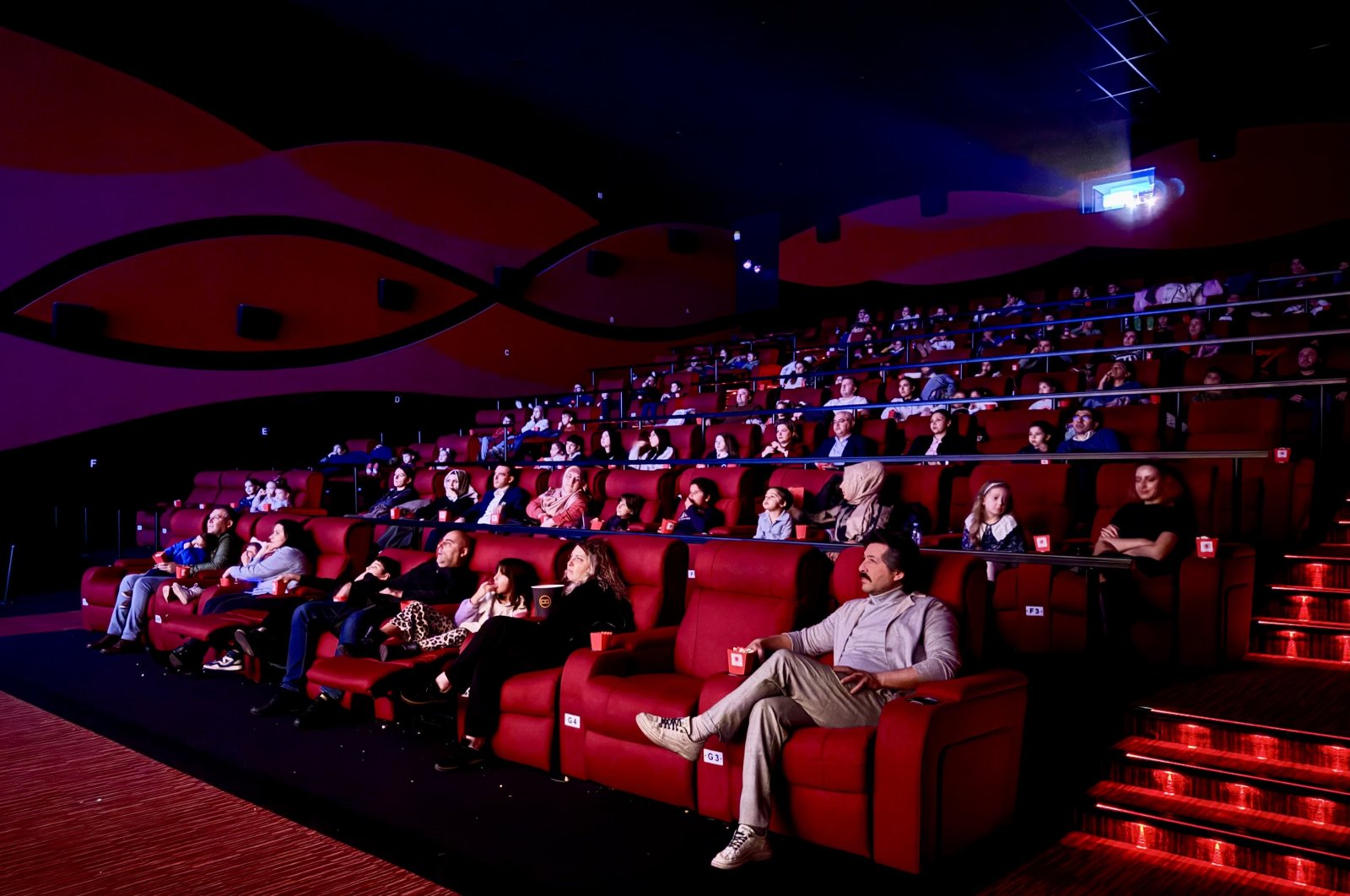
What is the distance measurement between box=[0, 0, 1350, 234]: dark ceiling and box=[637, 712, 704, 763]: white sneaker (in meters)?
8.19

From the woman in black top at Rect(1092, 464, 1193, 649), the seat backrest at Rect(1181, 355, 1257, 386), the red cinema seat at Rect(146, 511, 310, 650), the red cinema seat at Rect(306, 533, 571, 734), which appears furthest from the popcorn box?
the seat backrest at Rect(1181, 355, 1257, 386)

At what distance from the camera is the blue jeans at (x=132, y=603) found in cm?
610

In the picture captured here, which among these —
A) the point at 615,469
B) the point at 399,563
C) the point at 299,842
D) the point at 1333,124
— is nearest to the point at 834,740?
the point at 299,842

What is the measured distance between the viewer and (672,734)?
304 cm

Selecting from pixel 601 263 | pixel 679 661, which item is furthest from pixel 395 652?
pixel 601 263

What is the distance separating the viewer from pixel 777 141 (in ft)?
42.0

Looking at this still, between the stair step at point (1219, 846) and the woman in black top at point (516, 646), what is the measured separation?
2004 mm

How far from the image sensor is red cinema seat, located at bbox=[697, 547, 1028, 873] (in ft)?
8.28

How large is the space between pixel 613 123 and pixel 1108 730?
11.0m

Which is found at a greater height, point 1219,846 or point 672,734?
point 672,734

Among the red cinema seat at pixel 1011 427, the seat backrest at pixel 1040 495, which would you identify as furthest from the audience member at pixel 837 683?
the red cinema seat at pixel 1011 427

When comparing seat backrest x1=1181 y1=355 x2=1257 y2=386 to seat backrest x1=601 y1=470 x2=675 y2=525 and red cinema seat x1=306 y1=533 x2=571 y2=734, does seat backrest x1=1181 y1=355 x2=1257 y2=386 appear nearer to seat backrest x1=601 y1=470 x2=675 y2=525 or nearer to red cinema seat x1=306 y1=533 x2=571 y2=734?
seat backrest x1=601 y1=470 x2=675 y2=525

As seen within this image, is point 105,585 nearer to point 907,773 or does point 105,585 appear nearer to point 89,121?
point 89,121

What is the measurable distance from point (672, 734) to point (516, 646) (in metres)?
0.99
